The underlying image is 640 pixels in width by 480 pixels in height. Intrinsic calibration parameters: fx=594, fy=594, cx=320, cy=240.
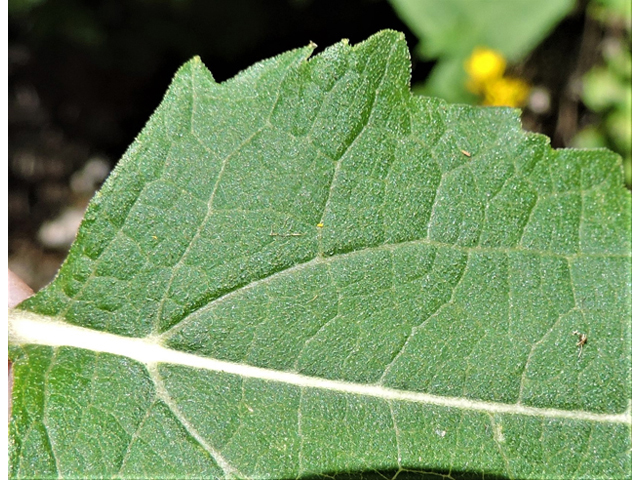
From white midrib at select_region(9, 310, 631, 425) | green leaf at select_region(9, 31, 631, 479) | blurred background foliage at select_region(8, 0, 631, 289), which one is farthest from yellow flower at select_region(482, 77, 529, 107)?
white midrib at select_region(9, 310, 631, 425)

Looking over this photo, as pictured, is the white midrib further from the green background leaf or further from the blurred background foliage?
the green background leaf

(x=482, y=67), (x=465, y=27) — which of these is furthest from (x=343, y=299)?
(x=465, y=27)

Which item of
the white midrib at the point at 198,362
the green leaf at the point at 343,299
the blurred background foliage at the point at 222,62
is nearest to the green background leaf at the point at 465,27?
the blurred background foliage at the point at 222,62

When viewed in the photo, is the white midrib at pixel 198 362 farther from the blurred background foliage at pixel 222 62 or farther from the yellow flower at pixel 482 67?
the yellow flower at pixel 482 67

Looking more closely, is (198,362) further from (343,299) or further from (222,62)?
(222,62)

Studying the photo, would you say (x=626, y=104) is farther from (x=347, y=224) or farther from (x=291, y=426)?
(x=291, y=426)
